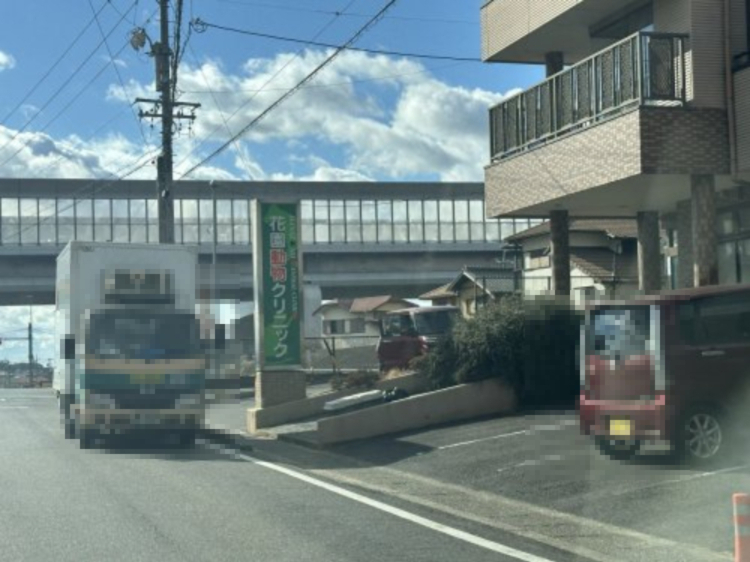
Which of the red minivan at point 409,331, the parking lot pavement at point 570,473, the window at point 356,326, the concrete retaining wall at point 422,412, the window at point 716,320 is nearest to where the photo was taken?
the parking lot pavement at point 570,473

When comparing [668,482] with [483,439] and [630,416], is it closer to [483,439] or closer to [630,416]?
[630,416]

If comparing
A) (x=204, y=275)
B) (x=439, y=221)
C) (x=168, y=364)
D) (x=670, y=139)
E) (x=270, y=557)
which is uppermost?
(x=439, y=221)

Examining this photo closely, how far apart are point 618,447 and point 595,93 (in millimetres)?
7110

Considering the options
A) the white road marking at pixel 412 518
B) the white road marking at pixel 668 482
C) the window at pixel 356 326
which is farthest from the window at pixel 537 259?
the window at pixel 356 326

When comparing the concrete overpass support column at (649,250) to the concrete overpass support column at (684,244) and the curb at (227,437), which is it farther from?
the curb at (227,437)

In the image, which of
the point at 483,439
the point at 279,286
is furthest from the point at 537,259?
the point at 483,439

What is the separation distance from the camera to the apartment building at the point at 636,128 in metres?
15.1

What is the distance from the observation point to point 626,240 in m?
27.1

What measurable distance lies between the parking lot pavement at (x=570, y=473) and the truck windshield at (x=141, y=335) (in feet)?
10.7

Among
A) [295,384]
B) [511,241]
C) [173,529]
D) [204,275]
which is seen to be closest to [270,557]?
[173,529]

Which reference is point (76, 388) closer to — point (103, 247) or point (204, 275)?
point (103, 247)

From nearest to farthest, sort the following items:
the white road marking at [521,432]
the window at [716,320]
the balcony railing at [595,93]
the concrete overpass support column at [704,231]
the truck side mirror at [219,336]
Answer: the window at [716,320] → the white road marking at [521,432] → the concrete overpass support column at [704,231] → the balcony railing at [595,93] → the truck side mirror at [219,336]

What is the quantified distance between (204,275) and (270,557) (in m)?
14.2

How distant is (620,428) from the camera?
11.5 meters
